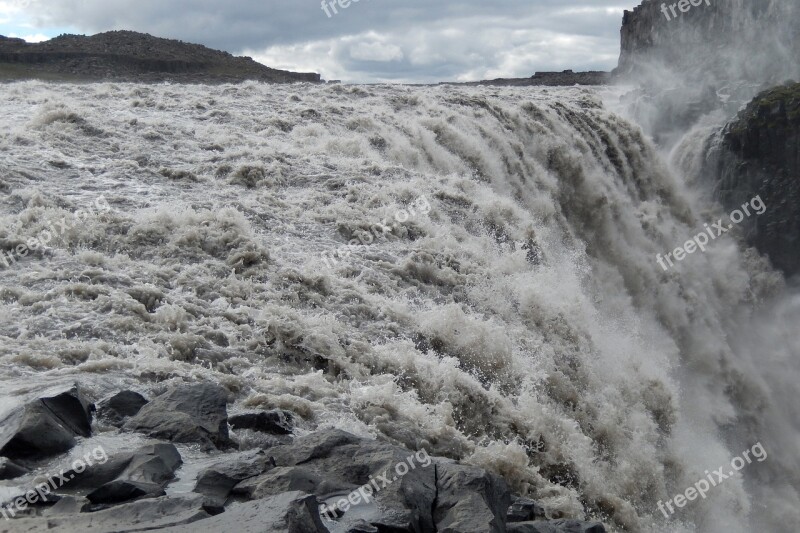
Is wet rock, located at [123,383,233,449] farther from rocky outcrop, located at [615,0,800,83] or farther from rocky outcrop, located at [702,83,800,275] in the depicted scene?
rocky outcrop, located at [615,0,800,83]

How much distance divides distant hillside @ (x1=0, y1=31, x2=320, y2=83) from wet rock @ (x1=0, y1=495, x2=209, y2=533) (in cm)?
3432

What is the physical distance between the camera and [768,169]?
100.0 feet

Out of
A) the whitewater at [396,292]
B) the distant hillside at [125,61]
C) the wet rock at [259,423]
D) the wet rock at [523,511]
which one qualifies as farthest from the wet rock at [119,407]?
the distant hillside at [125,61]

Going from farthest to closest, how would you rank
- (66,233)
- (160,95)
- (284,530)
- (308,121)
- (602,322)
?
1. (160,95)
2. (308,121)
3. (602,322)
4. (66,233)
5. (284,530)

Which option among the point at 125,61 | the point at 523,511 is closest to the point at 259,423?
the point at 523,511

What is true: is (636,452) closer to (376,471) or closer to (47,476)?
(376,471)

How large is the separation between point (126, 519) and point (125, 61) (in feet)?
147

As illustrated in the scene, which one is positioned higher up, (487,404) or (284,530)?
(284,530)

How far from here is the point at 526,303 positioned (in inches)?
500

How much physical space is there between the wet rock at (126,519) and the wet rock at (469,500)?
201 centimetres

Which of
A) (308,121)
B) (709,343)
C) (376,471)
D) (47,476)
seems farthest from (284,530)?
(709,343)

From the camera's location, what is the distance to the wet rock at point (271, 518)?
5574 mm

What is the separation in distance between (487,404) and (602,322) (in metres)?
6.71

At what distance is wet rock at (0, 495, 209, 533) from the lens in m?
5.68
